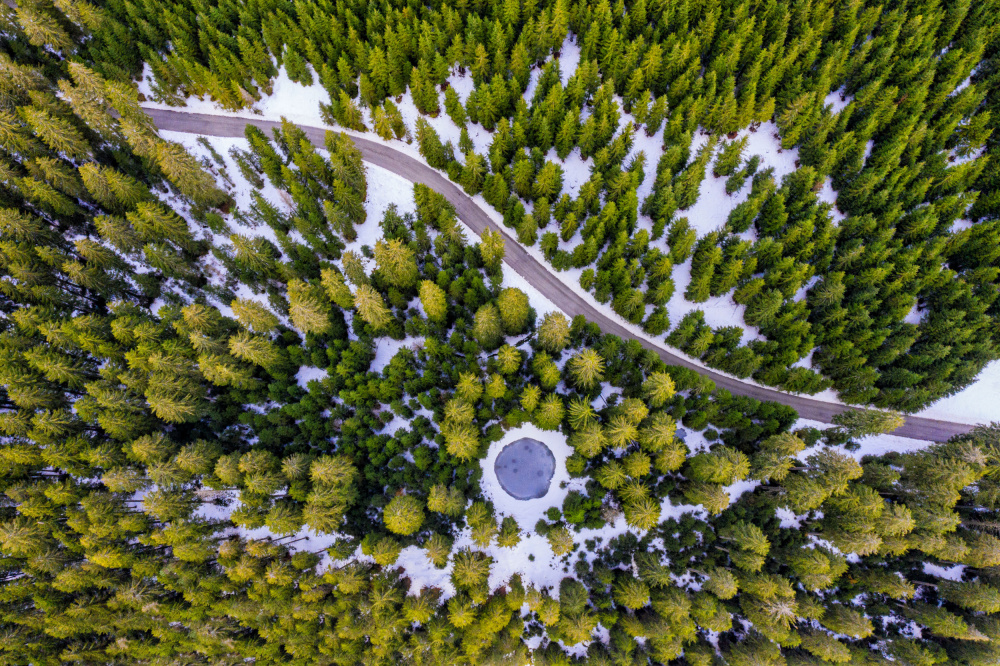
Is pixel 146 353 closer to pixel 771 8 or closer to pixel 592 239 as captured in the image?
pixel 592 239

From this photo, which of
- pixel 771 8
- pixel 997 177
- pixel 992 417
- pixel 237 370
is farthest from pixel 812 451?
pixel 237 370

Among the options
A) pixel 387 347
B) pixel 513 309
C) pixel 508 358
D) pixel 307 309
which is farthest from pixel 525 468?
pixel 307 309

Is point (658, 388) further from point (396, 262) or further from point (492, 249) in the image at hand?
point (396, 262)

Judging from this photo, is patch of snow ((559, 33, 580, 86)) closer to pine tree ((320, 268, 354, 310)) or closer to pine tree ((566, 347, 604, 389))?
pine tree ((566, 347, 604, 389))

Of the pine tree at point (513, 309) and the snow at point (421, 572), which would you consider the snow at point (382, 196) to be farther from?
the snow at point (421, 572)

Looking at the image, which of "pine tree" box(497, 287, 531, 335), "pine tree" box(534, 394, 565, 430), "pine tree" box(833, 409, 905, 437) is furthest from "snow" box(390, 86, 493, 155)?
"pine tree" box(833, 409, 905, 437)

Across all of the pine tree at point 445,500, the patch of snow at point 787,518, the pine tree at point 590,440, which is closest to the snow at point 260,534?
the pine tree at point 445,500
